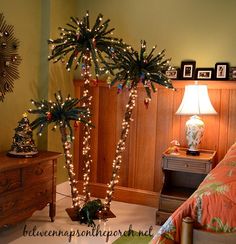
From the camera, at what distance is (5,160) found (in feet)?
8.83

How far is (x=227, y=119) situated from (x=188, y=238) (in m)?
2.12

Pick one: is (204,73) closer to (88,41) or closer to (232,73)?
(232,73)

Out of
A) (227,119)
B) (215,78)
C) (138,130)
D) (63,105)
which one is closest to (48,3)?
(63,105)

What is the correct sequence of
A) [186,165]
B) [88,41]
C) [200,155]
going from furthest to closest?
[200,155]
[186,165]
[88,41]

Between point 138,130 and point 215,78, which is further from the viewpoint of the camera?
point 138,130

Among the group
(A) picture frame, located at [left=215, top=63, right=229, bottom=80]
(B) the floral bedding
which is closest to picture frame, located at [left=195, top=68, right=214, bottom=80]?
(A) picture frame, located at [left=215, top=63, right=229, bottom=80]

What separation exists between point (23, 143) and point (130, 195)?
4.70 feet

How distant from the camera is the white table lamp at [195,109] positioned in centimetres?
311

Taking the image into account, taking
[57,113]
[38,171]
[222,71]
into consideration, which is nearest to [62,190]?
[38,171]

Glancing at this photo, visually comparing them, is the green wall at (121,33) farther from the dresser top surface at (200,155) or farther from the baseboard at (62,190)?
the dresser top surface at (200,155)

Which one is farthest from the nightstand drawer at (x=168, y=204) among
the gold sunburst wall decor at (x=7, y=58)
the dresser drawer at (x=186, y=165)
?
the gold sunburst wall decor at (x=7, y=58)

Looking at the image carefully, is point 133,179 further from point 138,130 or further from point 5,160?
point 5,160

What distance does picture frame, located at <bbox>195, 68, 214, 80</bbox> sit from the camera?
335cm

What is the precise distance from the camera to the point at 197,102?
3111mm
